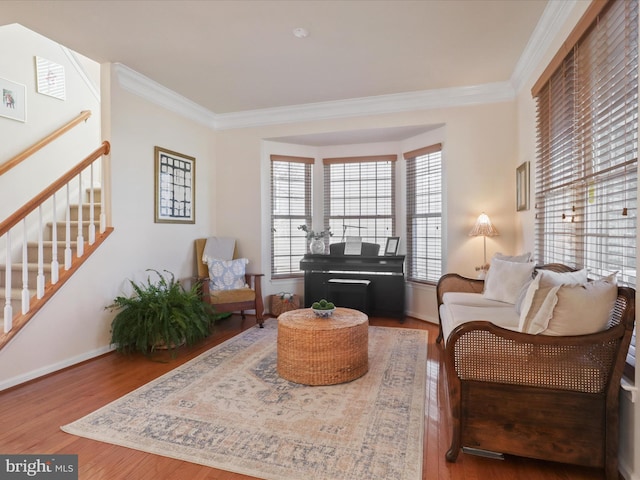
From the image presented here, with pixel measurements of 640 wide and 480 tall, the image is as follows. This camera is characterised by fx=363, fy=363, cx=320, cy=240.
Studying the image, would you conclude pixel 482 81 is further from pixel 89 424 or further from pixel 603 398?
pixel 89 424

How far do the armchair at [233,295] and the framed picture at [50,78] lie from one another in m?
2.31

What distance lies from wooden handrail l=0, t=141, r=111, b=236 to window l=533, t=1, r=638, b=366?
377 centimetres

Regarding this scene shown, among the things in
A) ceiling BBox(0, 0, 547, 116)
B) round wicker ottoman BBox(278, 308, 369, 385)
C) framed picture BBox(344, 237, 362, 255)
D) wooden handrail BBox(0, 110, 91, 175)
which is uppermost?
ceiling BBox(0, 0, 547, 116)

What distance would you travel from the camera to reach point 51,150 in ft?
13.0

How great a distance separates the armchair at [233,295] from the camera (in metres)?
4.07

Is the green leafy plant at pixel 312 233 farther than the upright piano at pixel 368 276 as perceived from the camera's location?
Yes

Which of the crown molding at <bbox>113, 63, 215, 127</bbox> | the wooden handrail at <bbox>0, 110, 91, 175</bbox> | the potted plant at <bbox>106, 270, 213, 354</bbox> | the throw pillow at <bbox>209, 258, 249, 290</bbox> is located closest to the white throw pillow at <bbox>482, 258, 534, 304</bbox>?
the potted plant at <bbox>106, 270, 213, 354</bbox>

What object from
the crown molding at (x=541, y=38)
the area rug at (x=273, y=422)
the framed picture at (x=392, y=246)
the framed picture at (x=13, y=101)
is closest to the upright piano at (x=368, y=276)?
the framed picture at (x=392, y=246)

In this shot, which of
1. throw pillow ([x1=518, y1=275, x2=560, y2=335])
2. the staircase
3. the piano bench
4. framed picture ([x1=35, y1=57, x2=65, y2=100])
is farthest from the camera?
the piano bench

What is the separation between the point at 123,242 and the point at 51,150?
4.61 ft

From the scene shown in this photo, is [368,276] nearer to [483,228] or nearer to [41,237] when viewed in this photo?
[483,228]

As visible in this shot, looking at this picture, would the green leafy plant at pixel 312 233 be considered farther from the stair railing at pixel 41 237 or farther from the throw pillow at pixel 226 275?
the stair railing at pixel 41 237

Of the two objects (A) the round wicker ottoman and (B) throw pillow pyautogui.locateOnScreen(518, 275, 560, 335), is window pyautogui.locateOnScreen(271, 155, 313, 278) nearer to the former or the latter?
(A) the round wicker ottoman

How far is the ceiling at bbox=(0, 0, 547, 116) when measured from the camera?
8.67ft
